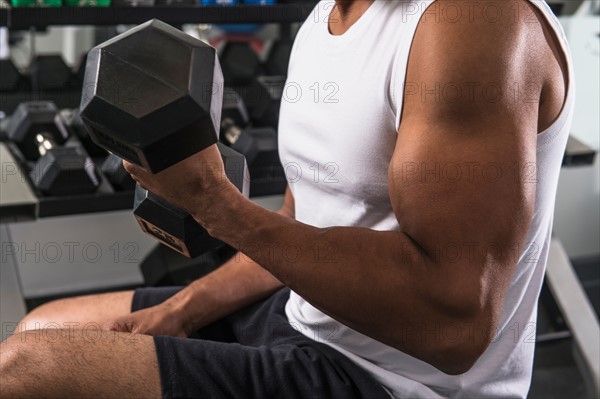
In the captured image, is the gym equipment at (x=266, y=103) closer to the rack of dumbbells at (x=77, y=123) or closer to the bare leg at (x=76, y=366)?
the rack of dumbbells at (x=77, y=123)

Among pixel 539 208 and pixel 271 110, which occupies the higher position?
pixel 539 208

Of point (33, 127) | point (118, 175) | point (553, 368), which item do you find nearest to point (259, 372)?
point (118, 175)

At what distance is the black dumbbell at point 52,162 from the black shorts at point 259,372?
74 centimetres

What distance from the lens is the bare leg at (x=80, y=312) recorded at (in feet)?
3.94

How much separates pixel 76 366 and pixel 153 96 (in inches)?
12.9

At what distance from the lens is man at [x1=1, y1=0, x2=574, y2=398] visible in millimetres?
767

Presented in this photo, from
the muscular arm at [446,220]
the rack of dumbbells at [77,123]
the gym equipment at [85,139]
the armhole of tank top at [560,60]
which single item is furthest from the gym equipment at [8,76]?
the armhole of tank top at [560,60]

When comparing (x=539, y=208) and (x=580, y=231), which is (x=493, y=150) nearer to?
(x=539, y=208)

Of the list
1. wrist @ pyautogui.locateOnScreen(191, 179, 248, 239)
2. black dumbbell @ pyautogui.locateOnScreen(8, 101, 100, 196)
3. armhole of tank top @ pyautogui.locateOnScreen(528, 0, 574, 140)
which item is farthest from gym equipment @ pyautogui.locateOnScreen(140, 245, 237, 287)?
armhole of tank top @ pyautogui.locateOnScreen(528, 0, 574, 140)

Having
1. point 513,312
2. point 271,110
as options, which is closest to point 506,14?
point 513,312

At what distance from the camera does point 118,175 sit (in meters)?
1.67

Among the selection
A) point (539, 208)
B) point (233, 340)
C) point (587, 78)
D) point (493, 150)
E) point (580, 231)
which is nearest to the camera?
point (493, 150)

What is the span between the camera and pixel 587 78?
6.03 ft

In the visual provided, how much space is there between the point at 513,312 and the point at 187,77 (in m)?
0.47
